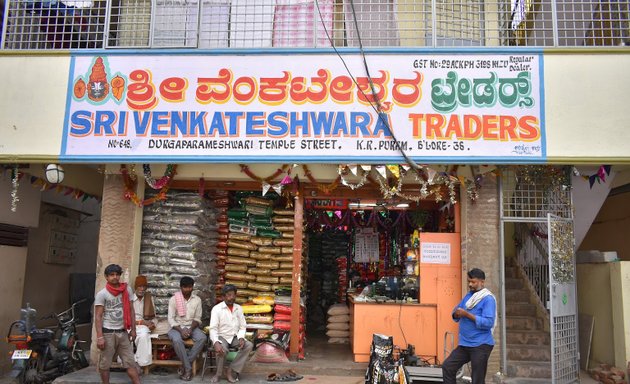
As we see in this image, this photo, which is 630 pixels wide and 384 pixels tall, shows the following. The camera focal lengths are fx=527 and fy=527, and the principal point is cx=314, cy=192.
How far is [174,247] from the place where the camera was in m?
9.23

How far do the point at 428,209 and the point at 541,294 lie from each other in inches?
108

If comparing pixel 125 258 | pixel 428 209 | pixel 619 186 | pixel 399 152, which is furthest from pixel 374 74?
pixel 619 186

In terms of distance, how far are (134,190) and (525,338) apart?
281 inches

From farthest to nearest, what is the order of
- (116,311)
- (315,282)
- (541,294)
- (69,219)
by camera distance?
(315,282), (69,219), (541,294), (116,311)

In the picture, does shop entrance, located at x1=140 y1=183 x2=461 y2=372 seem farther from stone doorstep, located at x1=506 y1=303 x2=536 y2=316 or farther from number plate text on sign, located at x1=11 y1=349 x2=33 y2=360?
number plate text on sign, located at x1=11 y1=349 x2=33 y2=360

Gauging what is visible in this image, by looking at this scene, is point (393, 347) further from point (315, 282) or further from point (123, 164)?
point (315, 282)

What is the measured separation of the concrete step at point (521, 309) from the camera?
9.80 metres

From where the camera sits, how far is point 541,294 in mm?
10367

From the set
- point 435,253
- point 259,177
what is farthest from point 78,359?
point 435,253

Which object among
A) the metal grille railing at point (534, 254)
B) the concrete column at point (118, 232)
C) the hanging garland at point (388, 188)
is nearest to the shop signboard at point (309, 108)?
the hanging garland at point (388, 188)

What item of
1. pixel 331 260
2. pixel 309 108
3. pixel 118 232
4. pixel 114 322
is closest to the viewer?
pixel 114 322

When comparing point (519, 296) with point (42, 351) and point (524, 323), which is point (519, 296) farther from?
point (42, 351)

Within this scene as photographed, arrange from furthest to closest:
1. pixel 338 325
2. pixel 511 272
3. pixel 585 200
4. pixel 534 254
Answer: pixel 534 254, pixel 511 272, pixel 338 325, pixel 585 200

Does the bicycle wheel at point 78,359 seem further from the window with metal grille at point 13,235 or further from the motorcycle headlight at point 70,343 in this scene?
the window with metal grille at point 13,235
